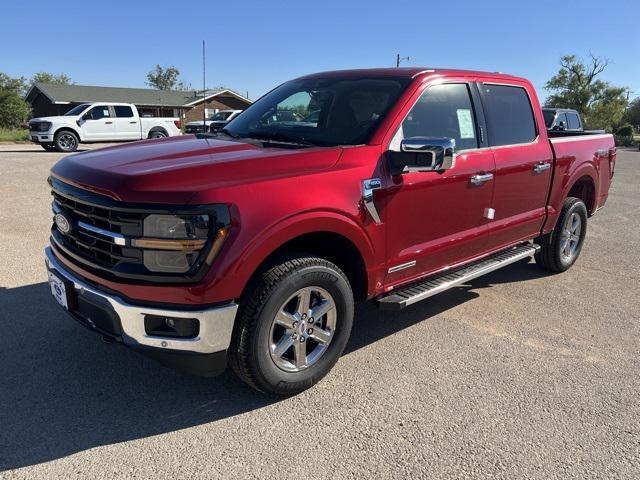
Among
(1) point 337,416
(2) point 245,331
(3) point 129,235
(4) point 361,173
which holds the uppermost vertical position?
(4) point 361,173

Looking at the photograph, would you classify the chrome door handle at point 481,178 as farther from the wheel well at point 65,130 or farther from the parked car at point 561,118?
the wheel well at point 65,130

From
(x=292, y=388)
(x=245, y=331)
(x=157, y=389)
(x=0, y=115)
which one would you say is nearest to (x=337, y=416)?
(x=292, y=388)

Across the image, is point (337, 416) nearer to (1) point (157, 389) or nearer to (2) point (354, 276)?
(2) point (354, 276)

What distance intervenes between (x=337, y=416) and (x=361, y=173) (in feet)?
4.65

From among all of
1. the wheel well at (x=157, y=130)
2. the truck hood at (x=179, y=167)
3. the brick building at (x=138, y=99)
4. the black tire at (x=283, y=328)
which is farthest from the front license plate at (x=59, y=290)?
the brick building at (x=138, y=99)

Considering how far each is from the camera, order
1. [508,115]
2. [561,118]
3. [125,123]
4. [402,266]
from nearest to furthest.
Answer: [402,266] → [508,115] → [561,118] → [125,123]

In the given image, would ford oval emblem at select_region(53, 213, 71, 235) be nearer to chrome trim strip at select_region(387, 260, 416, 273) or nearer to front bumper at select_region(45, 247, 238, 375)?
front bumper at select_region(45, 247, 238, 375)

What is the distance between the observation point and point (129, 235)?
2584 mm

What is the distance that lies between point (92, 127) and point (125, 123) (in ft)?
4.21

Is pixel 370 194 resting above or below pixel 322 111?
below

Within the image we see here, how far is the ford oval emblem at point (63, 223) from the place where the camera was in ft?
9.93

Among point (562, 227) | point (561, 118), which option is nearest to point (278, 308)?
point (562, 227)

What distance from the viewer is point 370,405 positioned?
10.0 ft

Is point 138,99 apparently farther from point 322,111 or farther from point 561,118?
point 322,111
